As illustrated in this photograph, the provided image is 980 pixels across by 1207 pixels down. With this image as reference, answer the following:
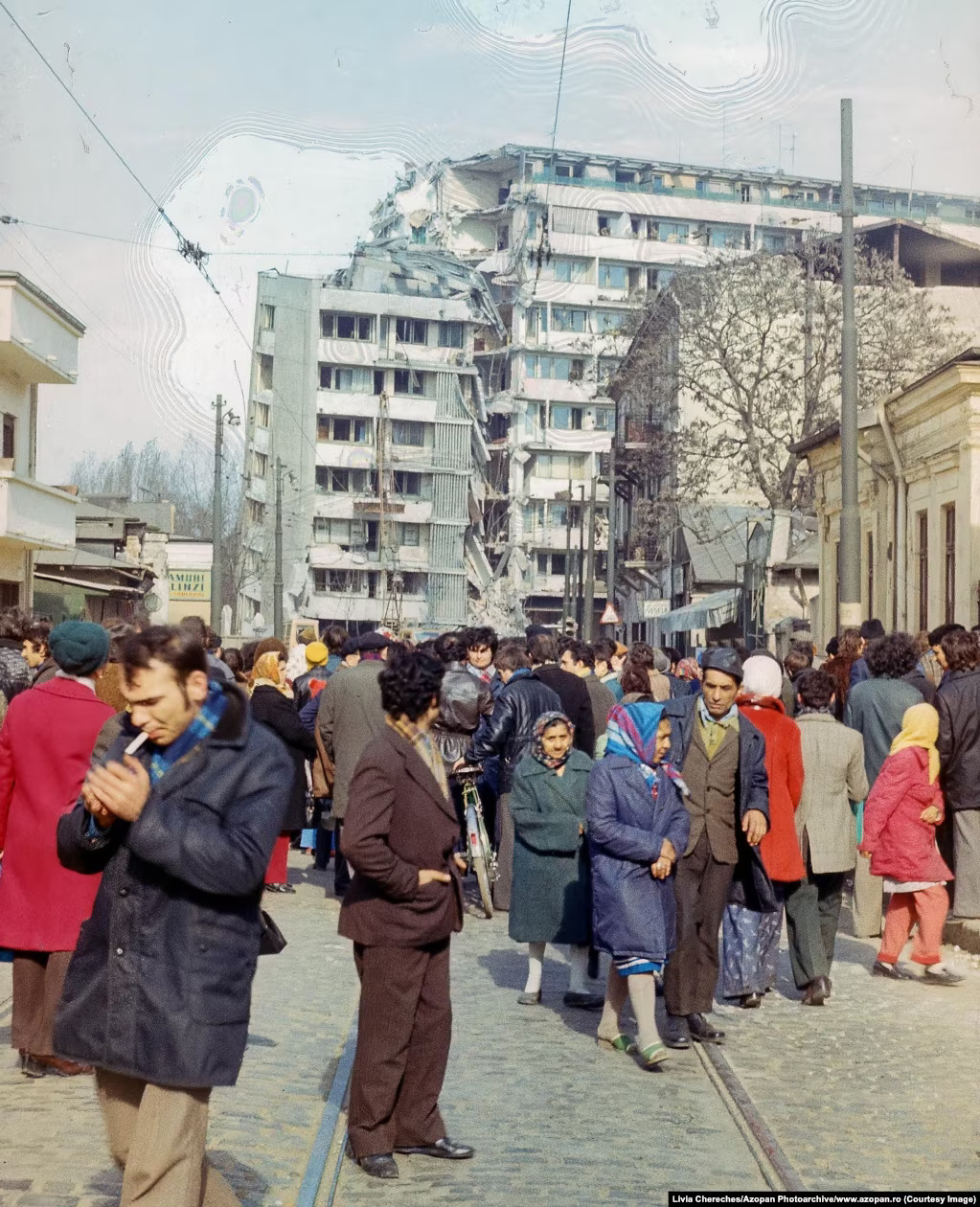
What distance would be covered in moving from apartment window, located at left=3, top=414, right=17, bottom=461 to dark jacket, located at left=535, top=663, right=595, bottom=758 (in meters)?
24.2

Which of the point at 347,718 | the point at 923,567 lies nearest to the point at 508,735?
the point at 347,718

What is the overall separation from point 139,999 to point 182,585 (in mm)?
67099

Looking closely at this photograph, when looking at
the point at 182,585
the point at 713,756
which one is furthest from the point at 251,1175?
the point at 182,585

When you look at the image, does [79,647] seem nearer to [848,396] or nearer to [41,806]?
[41,806]

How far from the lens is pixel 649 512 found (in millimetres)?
49250

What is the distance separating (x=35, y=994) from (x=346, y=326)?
3385 inches

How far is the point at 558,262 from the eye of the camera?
106 metres

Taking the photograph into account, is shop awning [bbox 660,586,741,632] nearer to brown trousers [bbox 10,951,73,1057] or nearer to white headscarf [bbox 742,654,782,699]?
white headscarf [bbox 742,654,782,699]

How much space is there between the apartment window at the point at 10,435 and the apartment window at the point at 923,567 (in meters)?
18.2

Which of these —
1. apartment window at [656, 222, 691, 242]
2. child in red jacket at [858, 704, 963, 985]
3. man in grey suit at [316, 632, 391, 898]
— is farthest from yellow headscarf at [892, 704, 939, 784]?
apartment window at [656, 222, 691, 242]

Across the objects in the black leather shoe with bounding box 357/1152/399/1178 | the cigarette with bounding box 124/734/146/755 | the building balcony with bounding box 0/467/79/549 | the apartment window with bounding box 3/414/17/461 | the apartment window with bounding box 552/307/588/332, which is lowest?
the black leather shoe with bounding box 357/1152/399/1178

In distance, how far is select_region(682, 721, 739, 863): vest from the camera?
8.61 meters

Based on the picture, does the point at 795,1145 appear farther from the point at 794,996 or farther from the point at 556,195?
the point at 556,195

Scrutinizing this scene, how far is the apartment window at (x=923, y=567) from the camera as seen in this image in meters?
25.8
